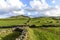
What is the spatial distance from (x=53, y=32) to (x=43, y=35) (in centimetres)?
597

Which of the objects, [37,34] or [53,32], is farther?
[53,32]

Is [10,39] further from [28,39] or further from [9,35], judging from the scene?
[28,39]

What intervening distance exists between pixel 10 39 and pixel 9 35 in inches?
149

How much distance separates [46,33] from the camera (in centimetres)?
5647

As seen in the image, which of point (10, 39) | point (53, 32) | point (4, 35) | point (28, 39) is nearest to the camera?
point (28, 39)

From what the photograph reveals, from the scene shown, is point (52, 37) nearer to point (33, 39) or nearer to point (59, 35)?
point (59, 35)

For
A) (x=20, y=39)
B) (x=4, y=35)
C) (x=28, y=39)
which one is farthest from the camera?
(x=4, y=35)

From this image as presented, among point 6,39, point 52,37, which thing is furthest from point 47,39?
point 6,39

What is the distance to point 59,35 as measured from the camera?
56.0m

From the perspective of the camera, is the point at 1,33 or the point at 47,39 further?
the point at 1,33

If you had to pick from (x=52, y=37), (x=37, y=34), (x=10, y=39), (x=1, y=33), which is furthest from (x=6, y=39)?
(x=52, y=37)

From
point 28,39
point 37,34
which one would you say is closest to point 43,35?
point 37,34

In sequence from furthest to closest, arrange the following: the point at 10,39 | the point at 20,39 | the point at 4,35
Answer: the point at 4,35
the point at 10,39
the point at 20,39

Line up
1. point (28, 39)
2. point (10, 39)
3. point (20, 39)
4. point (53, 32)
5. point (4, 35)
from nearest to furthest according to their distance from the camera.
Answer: point (20, 39) < point (28, 39) < point (10, 39) < point (4, 35) < point (53, 32)
